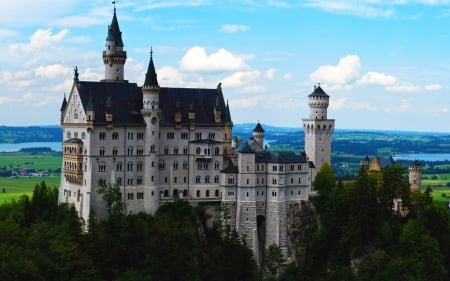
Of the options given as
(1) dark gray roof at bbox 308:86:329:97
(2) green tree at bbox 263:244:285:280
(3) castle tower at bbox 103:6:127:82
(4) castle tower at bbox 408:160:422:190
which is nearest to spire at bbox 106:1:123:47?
(3) castle tower at bbox 103:6:127:82

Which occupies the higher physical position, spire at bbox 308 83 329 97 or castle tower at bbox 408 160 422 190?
spire at bbox 308 83 329 97

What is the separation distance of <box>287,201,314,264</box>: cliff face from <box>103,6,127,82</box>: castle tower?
112 feet

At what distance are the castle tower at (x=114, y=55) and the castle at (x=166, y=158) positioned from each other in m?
0.16

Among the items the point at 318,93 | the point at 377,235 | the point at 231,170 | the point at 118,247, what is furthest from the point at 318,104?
the point at 118,247

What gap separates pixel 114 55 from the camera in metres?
124

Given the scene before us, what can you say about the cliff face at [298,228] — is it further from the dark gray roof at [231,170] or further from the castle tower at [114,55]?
the castle tower at [114,55]

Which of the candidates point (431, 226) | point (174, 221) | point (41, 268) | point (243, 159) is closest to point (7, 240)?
point (41, 268)

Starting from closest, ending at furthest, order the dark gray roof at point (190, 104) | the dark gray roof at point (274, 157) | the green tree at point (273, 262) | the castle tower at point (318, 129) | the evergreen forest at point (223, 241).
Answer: the evergreen forest at point (223, 241), the green tree at point (273, 262), the dark gray roof at point (190, 104), the dark gray roof at point (274, 157), the castle tower at point (318, 129)

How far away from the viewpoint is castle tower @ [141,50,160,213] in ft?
382

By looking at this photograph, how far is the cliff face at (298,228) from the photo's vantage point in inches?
4808

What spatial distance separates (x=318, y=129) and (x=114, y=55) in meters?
36.3

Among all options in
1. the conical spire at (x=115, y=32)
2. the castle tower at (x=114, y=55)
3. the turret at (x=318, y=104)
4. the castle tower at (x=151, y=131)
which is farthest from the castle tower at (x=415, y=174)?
the conical spire at (x=115, y=32)

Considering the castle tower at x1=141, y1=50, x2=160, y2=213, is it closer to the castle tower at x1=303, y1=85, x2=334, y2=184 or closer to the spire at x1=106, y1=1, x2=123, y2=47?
the spire at x1=106, y1=1, x2=123, y2=47

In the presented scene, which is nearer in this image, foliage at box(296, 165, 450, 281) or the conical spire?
foliage at box(296, 165, 450, 281)
